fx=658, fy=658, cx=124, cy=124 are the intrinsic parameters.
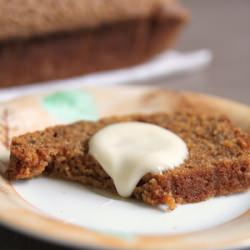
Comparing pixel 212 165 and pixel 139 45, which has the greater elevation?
pixel 212 165

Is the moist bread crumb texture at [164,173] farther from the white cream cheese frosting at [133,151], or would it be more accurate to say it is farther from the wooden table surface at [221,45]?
the wooden table surface at [221,45]

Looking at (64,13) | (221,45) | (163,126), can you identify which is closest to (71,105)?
(163,126)

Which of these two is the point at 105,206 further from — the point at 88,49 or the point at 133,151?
the point at 88,49

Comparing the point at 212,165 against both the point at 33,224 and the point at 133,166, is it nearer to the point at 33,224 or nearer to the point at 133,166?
the point at 133,166

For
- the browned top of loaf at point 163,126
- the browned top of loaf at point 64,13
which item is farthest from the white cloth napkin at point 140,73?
the browned top of loaf at point 163,126

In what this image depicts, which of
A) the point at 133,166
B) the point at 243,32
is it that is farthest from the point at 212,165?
the point at 243,32
